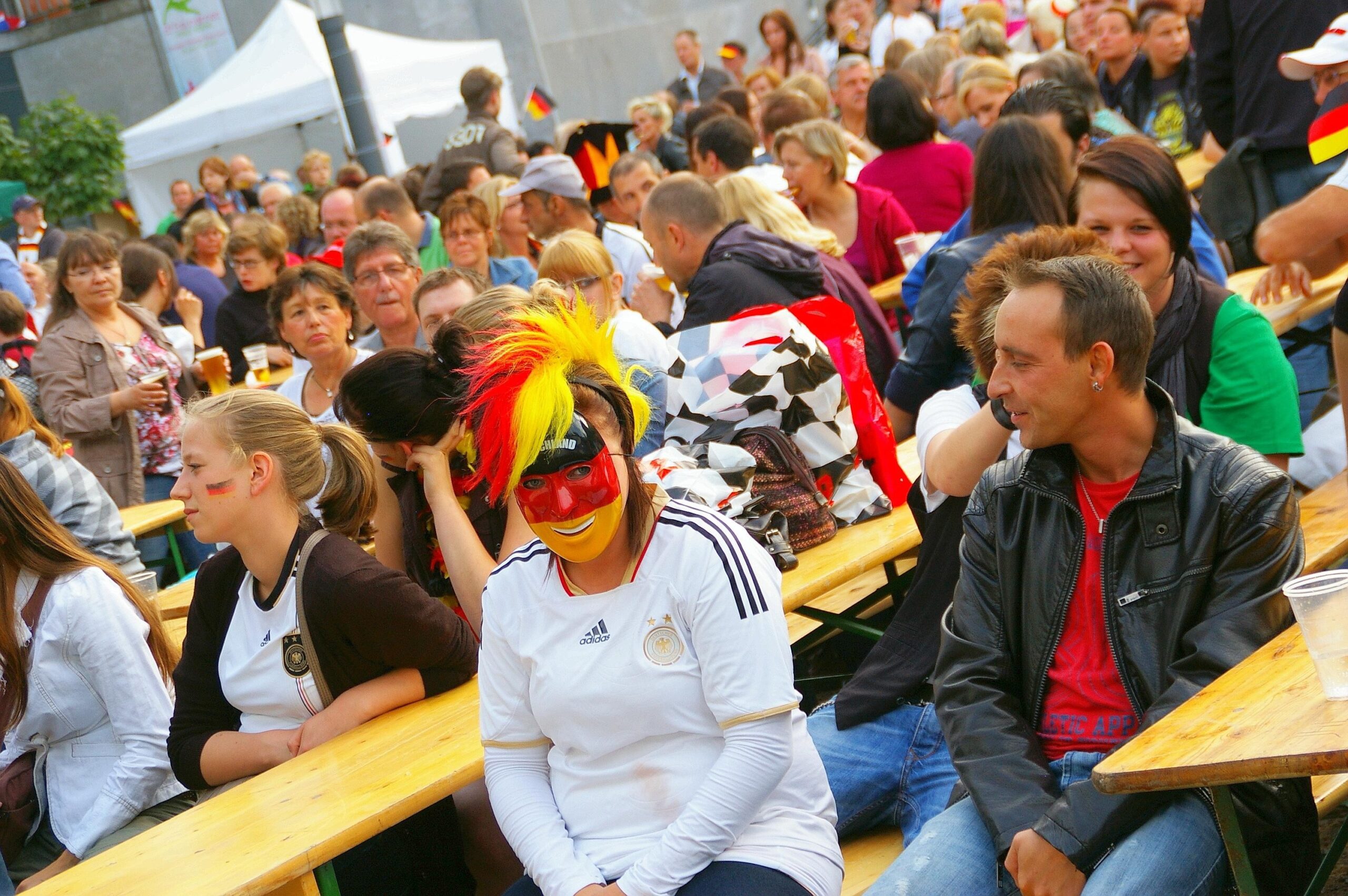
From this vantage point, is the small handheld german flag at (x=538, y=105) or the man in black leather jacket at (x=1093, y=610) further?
the small handheld german flag at (x=538, y=105)

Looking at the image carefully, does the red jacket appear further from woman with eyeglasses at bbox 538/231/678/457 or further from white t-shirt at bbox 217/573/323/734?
white t-shirt at bbox 217/573/323/734

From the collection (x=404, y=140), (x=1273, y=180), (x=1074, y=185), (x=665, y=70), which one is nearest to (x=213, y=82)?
(x=404, y=140)

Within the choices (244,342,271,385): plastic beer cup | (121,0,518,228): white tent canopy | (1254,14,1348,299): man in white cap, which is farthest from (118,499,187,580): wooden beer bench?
(121,0,518,228): white tent canopy

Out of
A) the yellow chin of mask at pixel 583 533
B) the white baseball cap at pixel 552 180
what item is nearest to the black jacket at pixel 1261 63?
the white baseball cap at pixel 552 180

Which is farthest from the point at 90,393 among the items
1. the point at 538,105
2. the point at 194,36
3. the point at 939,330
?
the point at 194,36

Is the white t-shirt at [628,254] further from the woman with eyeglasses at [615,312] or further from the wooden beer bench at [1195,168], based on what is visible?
the wooden beer bench at [1195,168]

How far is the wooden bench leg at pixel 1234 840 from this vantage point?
6.79 feet

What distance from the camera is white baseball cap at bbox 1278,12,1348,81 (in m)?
3.56

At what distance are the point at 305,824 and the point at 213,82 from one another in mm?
15037

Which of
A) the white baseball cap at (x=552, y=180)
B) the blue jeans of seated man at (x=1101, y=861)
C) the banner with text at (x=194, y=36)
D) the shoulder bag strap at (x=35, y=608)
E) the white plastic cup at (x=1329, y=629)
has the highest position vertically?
the banner with text at (x=194, y=36)

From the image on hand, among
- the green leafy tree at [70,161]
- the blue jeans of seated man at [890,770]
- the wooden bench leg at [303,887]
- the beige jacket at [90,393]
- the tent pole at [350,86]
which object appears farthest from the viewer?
the green leafy tree at [70,161]

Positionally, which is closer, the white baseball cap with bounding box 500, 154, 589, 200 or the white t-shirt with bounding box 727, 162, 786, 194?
the white t-shirt with bounding box 727, 162, 786, 194

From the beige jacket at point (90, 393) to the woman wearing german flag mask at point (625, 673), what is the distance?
4.58m

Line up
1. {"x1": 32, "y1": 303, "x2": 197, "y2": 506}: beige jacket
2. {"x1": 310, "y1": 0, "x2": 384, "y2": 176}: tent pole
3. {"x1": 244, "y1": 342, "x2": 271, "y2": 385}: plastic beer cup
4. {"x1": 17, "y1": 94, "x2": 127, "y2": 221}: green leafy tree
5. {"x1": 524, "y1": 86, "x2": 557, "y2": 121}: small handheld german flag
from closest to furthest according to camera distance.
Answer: {"x1": 32, "y1": 303, "x2": 197, "y2": 506}: beige jacket
{"x1": 244, "y1": 342, "x2": 271, "y2": 385}: plastic beer cup
{"x1": 310, "y1": 0, "x2": 384, "y2": 176}: tent pole
{"x1": 524, "y1": 86, "x2": 557, "y2": 121}: small handheld german flag
{"x1": 17, "y1": 94, "x2": 127, "y2": 221}: green leafy tree
